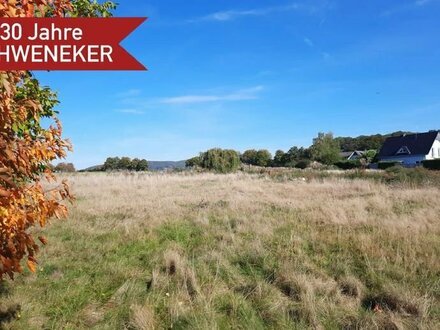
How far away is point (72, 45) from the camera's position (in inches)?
116

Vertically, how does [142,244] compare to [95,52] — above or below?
below

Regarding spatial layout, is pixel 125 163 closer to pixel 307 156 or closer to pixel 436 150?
pixel 307 156

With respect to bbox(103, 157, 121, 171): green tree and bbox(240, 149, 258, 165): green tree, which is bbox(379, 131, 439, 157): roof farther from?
bbox(103, 157, 121, 171): green tree

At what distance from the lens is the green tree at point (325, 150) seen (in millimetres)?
64500

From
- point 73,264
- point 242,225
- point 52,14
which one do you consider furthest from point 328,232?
point 52,14

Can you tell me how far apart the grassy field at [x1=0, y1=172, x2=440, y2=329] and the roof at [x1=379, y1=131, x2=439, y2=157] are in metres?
58.9

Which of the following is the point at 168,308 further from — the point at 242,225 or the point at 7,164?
the point at 242,225

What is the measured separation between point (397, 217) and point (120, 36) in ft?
27.9

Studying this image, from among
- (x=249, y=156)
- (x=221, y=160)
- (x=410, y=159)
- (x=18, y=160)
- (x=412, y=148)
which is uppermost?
(x=412, y=148)

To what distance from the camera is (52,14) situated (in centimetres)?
366

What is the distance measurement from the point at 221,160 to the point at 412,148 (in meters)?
39.6

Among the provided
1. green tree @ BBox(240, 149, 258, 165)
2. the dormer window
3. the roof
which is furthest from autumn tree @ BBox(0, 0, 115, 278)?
green tree @ BBox(240, 149, 258, 165)

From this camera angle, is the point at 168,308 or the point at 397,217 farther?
the point at 397,217

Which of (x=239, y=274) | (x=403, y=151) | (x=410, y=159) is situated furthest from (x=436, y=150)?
(x=239, y=274)
